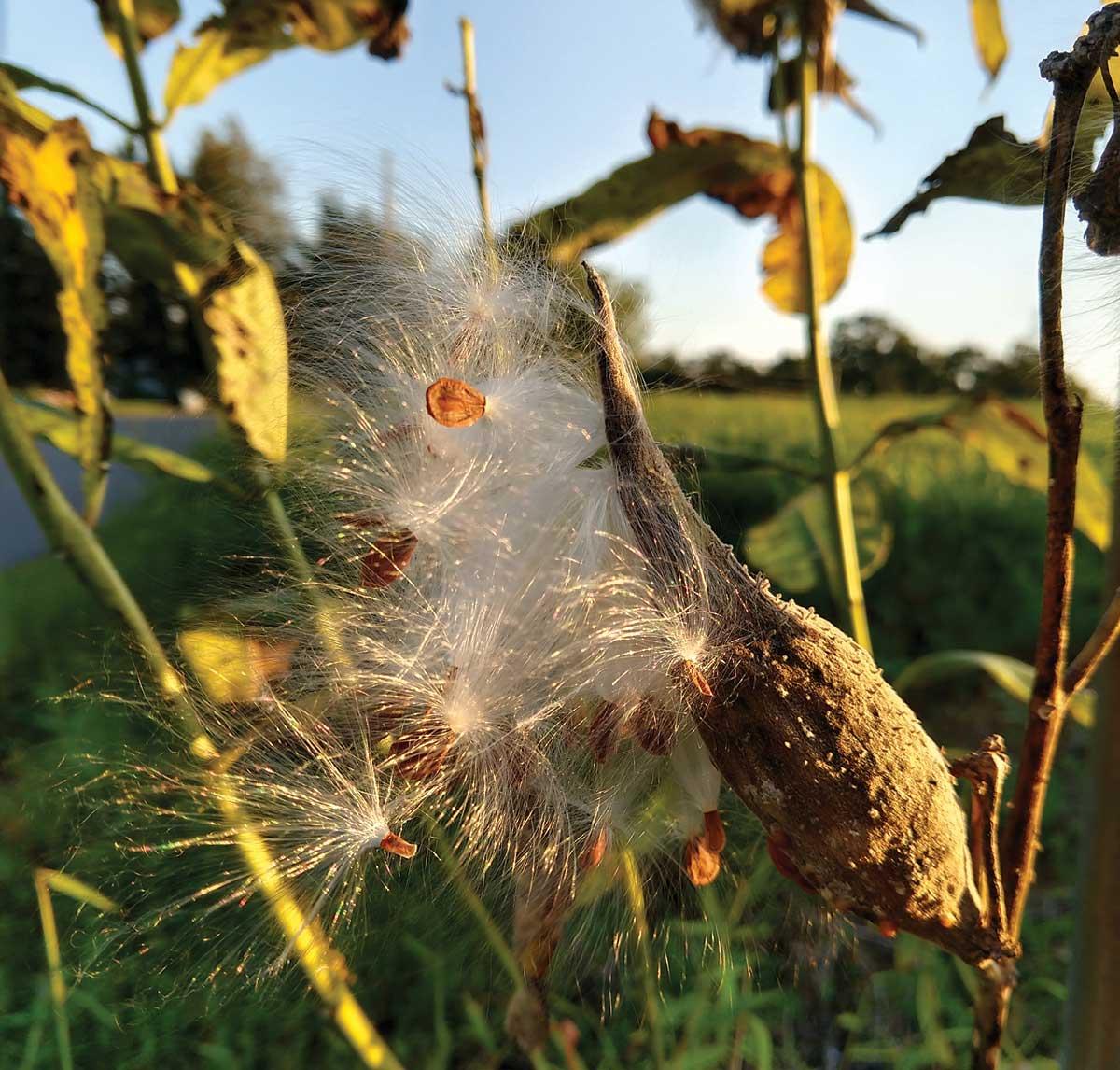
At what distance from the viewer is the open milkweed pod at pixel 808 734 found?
0.32m

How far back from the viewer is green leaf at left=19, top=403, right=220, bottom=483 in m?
0.62

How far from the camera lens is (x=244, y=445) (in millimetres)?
491

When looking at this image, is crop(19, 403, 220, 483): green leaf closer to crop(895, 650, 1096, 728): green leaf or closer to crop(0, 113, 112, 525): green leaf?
crop(0, 113, 112, 525): green leaf

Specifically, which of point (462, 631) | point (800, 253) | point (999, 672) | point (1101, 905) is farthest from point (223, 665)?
point (800, 253)

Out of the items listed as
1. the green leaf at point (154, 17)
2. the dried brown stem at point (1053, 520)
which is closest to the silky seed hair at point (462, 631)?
the dried brown stem at point (1053, 520)

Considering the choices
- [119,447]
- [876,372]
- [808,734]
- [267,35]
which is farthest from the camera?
[876,372]

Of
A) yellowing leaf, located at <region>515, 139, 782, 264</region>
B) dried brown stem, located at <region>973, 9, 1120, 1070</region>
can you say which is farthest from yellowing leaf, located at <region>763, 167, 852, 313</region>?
dried brown stem, located at <region>973, 9, 1120, 1070</region>

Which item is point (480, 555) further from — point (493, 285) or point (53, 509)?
point (53, 509)

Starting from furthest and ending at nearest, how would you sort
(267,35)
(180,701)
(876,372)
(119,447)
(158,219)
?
(876,372) → (267,35) → (119,447) → (158,219) → (180,701)

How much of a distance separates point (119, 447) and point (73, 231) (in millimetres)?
230

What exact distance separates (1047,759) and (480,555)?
0.27 m

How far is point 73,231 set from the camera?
506mm

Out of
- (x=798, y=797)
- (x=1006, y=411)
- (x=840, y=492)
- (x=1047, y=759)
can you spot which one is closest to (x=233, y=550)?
(x=798, y=797)

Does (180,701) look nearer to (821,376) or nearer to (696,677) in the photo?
(696,677)
